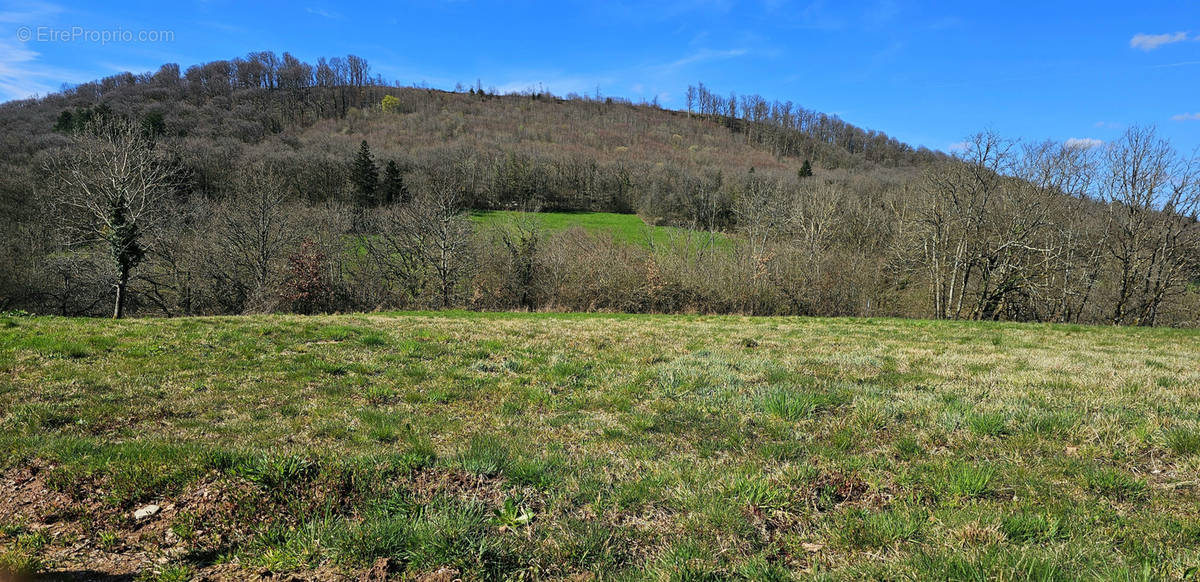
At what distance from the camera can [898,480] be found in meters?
4.16

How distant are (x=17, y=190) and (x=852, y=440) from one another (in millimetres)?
62794

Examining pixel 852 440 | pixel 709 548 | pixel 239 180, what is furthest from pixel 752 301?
pixel 239 180

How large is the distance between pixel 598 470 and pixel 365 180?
57.1 m

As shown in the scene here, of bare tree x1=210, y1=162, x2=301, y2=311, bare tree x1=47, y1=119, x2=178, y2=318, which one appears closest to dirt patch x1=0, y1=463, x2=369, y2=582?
bare tree x1=47, y1=119, x2=178, y2=318

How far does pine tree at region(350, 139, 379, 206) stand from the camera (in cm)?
5388

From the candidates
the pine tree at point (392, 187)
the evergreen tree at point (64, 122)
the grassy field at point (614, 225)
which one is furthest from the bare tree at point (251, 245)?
the evergreen tree at point (64, 122)

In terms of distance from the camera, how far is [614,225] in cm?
5697

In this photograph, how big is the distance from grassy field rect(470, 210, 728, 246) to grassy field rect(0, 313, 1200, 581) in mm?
33620

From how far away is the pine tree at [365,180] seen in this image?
53.9 metres

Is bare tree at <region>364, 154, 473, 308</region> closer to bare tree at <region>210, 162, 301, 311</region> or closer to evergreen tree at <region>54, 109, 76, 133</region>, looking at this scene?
bare tree at <region>210, 162, 301, 311</region>

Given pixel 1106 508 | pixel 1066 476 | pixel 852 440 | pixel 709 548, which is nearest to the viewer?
pixel 709 548

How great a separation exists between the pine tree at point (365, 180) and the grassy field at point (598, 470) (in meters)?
49.1

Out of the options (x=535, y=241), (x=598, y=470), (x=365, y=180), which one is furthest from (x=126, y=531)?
(x=365, y=180)

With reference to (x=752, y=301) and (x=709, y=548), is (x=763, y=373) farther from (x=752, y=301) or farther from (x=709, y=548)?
(x=752, y=301)
